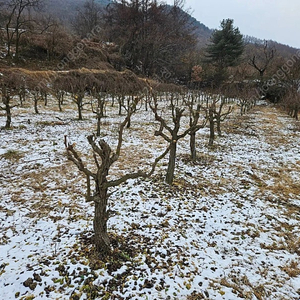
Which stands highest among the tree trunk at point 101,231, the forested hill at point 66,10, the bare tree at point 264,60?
the forested hill at point 66,10

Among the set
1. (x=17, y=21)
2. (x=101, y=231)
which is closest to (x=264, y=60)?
(x=17, y=21)

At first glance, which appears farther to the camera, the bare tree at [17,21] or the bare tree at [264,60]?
the bare tree at [264,60]

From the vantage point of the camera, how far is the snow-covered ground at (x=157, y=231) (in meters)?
3.04

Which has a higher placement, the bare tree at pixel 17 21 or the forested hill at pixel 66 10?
the forested hill at pixel 66 10

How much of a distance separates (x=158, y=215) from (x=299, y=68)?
28.7 metres

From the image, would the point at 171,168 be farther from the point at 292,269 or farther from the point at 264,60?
the point at 264,60

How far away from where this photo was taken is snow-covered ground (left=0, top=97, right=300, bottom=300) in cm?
304

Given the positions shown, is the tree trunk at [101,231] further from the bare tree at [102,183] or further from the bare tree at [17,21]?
the bare tree at [17,21]

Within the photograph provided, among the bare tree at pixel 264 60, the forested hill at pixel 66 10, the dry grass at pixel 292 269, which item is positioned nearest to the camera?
the dry grass at pixel 292 269

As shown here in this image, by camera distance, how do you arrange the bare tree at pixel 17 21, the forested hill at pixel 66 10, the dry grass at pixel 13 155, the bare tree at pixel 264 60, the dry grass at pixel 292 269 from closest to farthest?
the dry grass at pixel 292 269, the dry grass at pixel 13 155, the bare tree at pixel 17 21, the bare tree at pixel 264 60, the forested hill at pixel 66 10

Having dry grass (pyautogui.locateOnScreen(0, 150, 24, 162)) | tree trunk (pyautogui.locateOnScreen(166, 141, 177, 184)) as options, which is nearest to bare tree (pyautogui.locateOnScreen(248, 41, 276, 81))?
tree trunk (pyautogui.locateOnScreen(166, 141, 177, 184))

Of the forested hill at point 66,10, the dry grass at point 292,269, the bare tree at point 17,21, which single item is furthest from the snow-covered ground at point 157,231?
the forested hill at point 66,10

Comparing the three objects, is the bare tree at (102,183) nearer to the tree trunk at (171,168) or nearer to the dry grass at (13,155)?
the tree trunk at (171,168)

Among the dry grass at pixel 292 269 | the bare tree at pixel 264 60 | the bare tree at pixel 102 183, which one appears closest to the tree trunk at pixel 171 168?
the bare tree at pixel 102 183
